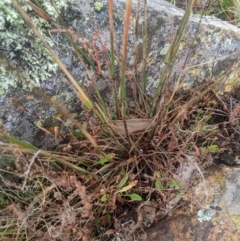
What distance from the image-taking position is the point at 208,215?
132cm

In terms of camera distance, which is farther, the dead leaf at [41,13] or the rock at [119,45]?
the rock at [119,45]

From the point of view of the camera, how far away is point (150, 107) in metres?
1.46

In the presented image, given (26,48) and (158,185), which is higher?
(26,48)

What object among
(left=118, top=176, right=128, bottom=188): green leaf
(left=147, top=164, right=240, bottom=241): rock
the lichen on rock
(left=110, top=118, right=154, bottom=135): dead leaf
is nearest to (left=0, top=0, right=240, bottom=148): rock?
the lichen on rock

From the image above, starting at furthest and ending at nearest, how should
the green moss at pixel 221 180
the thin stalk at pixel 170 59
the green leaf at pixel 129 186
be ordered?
the green moss at pixel 221 180 < the green leaf at pixel 129 186 < the thin stalk at pixel 170 59

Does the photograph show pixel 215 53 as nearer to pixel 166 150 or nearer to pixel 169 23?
pixel 169 23

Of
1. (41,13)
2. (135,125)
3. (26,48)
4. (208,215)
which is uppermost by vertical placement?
(41,13)

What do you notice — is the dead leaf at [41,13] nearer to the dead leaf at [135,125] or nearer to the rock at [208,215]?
the dead leaf at [135,125]

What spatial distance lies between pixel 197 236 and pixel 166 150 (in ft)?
1.04

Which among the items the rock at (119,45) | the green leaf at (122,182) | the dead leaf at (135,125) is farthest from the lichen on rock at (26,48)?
the green leaf at (122,182)

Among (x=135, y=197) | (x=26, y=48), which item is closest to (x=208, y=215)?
(x=135, y=197)

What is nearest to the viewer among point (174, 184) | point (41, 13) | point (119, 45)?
point (41, 13)

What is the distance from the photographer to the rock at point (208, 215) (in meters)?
1.28

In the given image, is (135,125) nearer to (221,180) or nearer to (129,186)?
(129,186)
